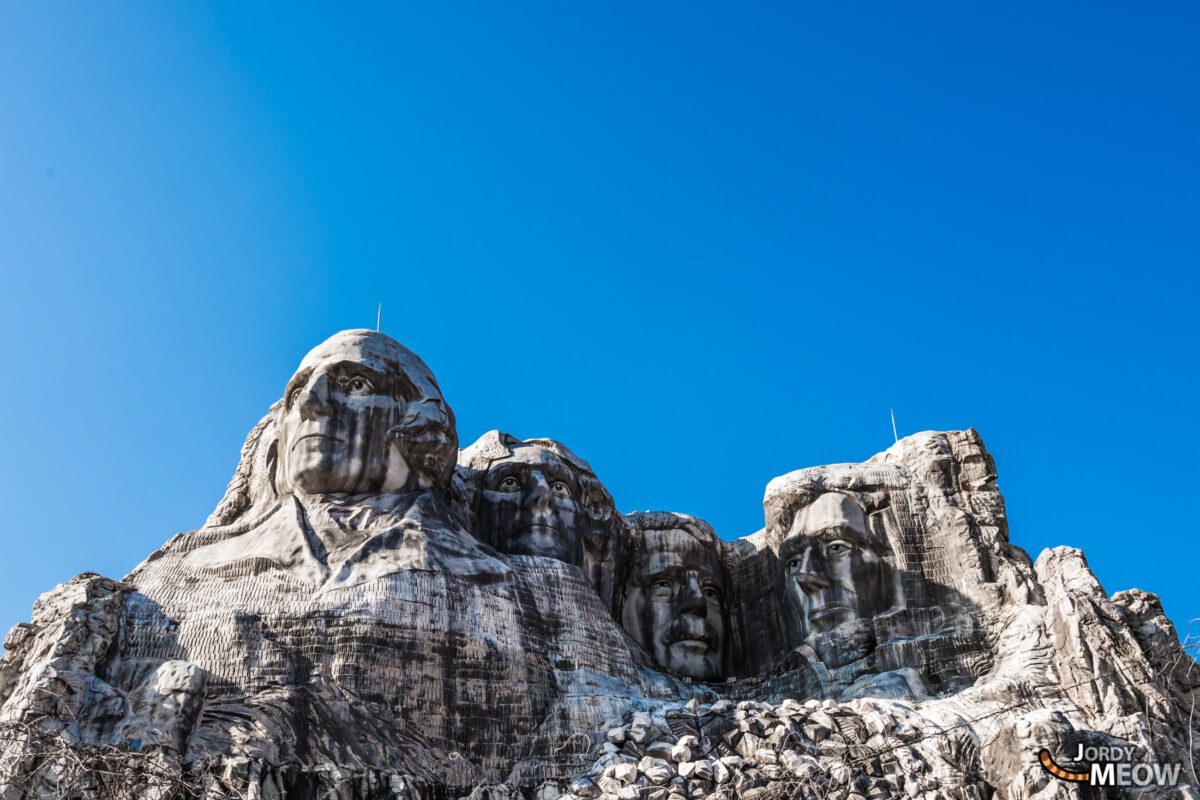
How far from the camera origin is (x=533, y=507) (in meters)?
16.2

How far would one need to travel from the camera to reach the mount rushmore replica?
1146cm

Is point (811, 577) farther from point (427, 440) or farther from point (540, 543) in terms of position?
point (427, 440)

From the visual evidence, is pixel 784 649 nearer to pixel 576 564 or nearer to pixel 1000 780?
pixel 576 564

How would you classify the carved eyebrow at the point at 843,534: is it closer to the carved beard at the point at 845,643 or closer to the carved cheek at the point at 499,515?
the carved beard at the point at 845,643

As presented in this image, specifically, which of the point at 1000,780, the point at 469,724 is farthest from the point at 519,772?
the point at 1000,780

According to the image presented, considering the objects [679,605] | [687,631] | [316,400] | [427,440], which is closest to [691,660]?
[687,631]

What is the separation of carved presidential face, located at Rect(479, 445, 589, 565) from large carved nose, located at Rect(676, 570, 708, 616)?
1.36m

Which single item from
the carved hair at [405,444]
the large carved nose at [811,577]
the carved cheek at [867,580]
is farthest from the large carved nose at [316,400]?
the carved cheek at [867,580]

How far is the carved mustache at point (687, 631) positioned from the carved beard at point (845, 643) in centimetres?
135

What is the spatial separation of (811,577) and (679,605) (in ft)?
5.10

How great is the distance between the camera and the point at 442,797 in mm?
11695

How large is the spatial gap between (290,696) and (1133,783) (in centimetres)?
655

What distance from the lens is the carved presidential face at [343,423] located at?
49.3ft

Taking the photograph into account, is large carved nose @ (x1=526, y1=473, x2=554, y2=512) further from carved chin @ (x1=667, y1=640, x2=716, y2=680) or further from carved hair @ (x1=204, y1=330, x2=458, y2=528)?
carved chin @ (x1=667, y1=640, x2=716, y2=680)
